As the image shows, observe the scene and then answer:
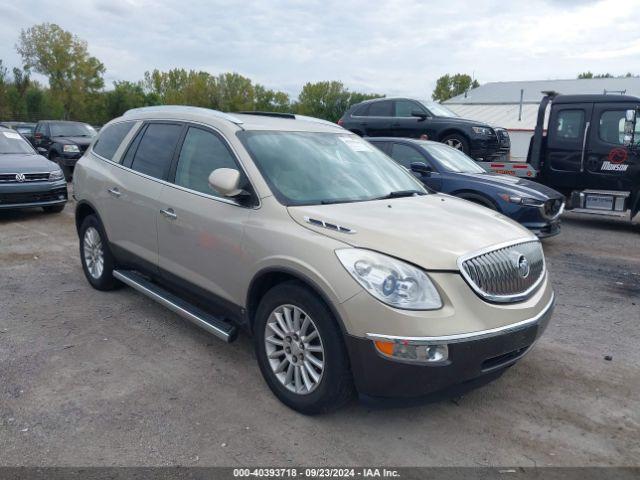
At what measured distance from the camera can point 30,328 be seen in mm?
4609

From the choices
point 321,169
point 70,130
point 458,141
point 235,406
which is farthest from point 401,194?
point 70,130

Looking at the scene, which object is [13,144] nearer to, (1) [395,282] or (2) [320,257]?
(2) [320,257]

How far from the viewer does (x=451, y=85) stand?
303 ft

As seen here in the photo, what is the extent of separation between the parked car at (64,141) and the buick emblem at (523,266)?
13860 mm

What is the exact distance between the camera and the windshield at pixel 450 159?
8289 millimetres

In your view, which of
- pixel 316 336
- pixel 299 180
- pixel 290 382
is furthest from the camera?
pixel 299 180

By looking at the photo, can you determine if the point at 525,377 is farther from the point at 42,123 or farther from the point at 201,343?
the point at 42,123

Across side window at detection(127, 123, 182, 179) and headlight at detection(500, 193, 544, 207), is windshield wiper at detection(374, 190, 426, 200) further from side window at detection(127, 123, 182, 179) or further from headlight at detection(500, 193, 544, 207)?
headlight at detection(500, 193, 544, 207)

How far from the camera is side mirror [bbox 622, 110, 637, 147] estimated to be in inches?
363

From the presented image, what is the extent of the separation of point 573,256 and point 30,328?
22.4 feet

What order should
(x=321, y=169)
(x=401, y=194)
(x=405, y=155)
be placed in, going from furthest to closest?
(x=405, y=155) < (x=401, y=194) < (x=321, y=169)

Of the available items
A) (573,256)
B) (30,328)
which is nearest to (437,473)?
(30,328)

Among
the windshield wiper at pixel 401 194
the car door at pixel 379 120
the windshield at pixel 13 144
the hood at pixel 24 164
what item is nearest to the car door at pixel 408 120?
the car door at pixel 379 120

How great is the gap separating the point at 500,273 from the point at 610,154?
26.3 feet
